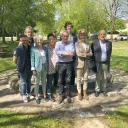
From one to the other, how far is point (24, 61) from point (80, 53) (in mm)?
1466

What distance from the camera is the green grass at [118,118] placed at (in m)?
5.31

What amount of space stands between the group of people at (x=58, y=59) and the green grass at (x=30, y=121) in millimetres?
942

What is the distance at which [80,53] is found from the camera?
21.7ft

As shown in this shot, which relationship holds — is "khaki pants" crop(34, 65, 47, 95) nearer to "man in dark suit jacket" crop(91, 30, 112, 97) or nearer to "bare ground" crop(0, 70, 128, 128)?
"bare ground" crop(0, 70, 128, 128)

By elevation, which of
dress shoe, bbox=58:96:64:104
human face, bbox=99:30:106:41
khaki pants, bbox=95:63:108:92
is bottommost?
dress shoe, bbox=58:96:64:104

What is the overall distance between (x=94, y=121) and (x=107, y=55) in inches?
86.3

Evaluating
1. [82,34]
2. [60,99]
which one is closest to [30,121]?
[60,99]

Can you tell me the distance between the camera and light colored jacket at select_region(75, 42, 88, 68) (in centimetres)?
661

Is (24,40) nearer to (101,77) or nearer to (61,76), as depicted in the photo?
(61,76)

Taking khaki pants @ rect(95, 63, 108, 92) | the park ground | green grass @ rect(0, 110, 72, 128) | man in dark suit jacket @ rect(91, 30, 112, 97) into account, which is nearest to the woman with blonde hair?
man in dark suit jacket @ rect(91, 30, 112, 97)

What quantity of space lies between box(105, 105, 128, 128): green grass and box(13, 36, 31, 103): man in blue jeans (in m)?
2.31

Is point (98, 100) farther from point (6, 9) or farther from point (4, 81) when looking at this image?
point (6, 9)

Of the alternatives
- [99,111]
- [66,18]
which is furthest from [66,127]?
[66,18]

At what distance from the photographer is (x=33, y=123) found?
5.38 m
